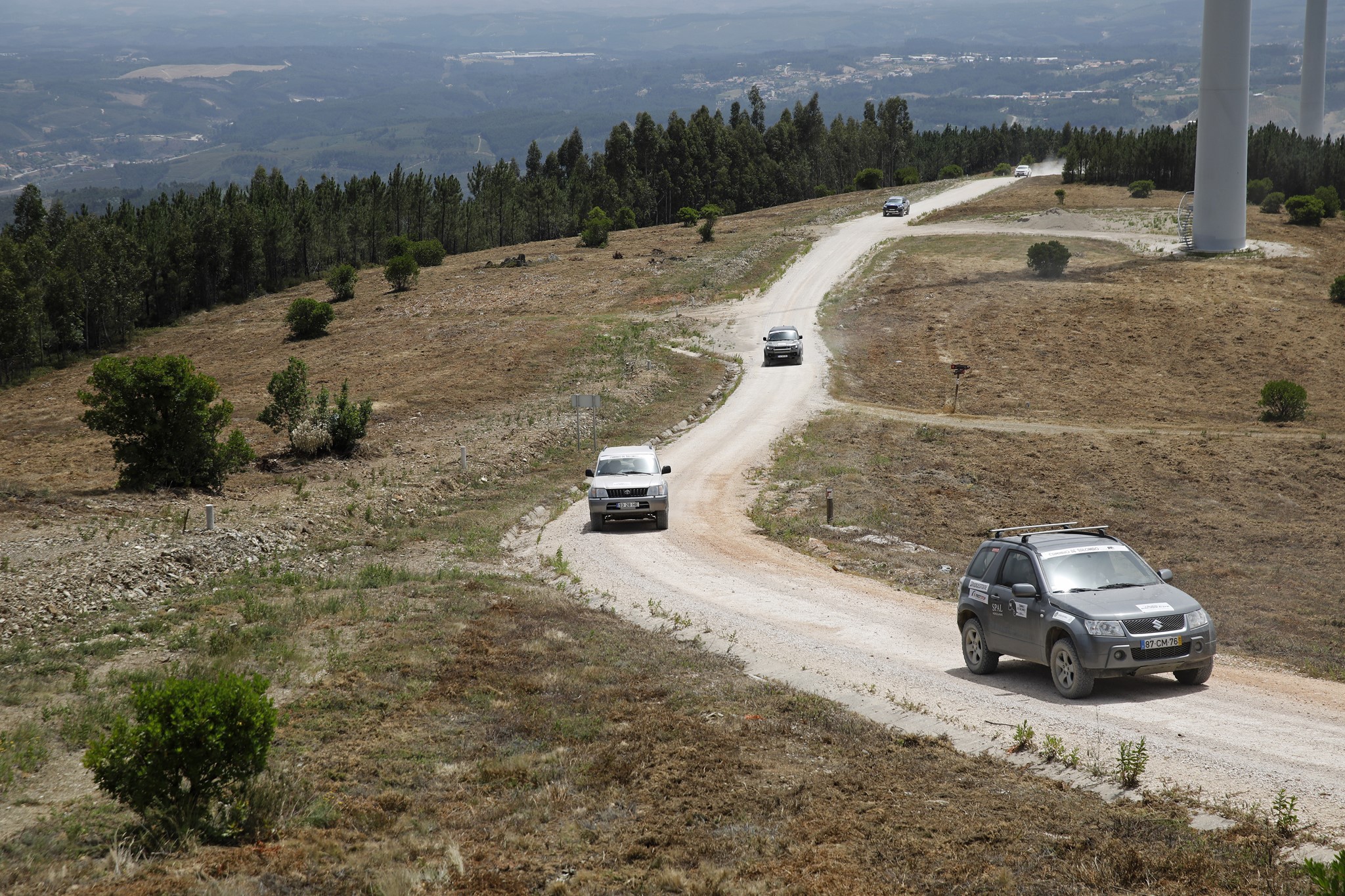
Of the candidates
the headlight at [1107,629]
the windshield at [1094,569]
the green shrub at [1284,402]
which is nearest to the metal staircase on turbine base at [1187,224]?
the green shrub at [1284,402]

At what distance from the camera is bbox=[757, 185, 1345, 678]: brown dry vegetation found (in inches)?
895

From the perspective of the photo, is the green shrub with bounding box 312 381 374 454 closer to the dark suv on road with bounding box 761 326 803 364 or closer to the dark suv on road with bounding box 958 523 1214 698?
the dark suv on road with bounding box 958 523 1214 698

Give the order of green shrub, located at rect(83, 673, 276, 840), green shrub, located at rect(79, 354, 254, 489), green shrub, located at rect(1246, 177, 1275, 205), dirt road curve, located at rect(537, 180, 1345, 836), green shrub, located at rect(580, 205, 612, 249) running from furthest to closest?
green shrub, located at rect(1246, 177, 1275, 205), green shrub, located at rect(580, 205, 612, 249), green shrub, located at rect(79, 354, 254, 489), dirt road curve, located at rect(537, 180, 1345, 836), green shrub, located at rect(83, 673, 276, 840)

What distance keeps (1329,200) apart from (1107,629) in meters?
89.6

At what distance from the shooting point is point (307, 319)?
64562 mm

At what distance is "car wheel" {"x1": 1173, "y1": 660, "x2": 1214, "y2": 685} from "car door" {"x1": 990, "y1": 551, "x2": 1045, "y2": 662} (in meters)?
1.73

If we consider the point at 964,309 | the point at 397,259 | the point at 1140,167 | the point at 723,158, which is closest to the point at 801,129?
the point at 723,158

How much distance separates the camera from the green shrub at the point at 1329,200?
271ft

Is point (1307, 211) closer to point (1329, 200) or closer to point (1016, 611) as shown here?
point (1329, 200)

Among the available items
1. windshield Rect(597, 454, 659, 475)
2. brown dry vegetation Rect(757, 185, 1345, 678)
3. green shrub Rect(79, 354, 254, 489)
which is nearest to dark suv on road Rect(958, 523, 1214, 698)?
brown dry vegetation Rect(757, 185, 1345, 678)

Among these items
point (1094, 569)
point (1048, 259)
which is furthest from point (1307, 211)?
point (1094, 569)

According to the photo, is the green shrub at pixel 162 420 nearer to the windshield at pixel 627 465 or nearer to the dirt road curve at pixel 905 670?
the dirt road curve at pixel 905 670

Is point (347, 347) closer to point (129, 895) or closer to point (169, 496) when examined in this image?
point (169, 496)

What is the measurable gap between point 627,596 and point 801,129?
491 feet
